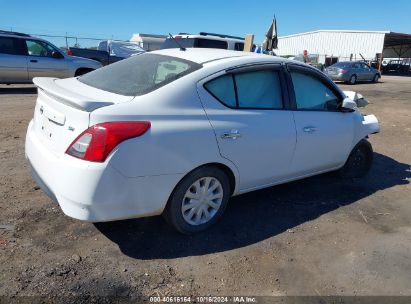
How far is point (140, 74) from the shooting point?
379cm

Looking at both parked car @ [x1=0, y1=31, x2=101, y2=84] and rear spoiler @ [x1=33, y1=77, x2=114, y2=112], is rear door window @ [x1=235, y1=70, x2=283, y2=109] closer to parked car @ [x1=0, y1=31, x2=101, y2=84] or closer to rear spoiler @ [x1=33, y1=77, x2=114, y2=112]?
rear spoiler @ [x1=33, y1=77, x2=114, y2=112]

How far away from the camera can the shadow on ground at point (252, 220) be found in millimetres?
3508

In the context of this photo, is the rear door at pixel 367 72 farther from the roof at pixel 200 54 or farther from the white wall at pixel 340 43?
the roof at pixel 200 54

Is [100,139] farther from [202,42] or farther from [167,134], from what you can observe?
[202,42]

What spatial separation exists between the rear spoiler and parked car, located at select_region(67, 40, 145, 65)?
13820 mm

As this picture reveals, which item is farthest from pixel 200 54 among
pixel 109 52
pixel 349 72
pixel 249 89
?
pixel 349 72

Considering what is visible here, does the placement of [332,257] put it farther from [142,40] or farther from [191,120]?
[142,40]

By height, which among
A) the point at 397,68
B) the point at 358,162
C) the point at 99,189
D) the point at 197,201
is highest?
the point at 99,189

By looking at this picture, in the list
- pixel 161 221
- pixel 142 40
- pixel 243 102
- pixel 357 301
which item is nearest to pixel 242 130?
pixel 243 102

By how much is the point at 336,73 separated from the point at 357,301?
71.3ft

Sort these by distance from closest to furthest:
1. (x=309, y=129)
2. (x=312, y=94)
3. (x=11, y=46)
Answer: (x=309, y=129) < (x=312, y=94) < (x=11, y=46)

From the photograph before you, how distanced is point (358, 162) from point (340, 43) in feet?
152

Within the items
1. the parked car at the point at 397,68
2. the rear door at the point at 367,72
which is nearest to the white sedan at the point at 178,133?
the rear door at the point at 367,72

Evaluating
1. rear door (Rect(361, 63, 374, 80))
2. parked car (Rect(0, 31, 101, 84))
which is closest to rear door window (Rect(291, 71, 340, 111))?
parked car (Rect(0, 31, 101, 84))
